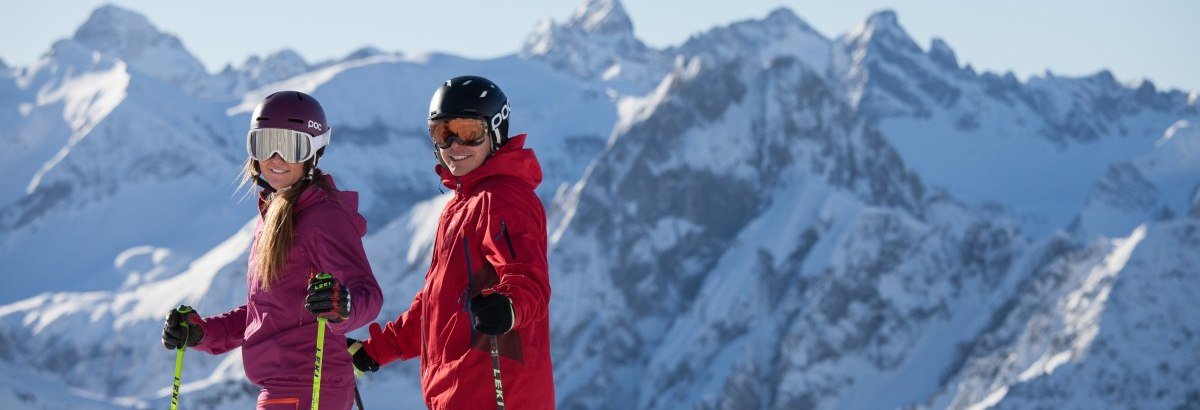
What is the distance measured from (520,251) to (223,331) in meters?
3.39

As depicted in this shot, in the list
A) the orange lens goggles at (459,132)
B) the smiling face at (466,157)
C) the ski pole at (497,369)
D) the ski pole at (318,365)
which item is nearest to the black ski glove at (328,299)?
the ski pole at (318,365)

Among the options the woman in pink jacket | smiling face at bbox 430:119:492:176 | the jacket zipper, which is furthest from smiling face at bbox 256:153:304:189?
the jacket zipper

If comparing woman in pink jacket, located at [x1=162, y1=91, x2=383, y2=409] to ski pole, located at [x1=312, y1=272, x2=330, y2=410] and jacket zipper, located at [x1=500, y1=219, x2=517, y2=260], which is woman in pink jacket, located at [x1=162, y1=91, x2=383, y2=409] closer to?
ski pole, located at [x1=312, y1=272, x2=330, y2=410]

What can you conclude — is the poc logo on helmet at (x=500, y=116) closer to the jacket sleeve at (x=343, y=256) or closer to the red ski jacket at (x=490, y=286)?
the red ski jacket at (x=490, y=286)

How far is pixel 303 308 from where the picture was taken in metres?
11.9

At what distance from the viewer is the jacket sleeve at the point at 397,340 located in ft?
38.7

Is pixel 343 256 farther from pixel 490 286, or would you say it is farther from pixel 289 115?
pixel 490 286

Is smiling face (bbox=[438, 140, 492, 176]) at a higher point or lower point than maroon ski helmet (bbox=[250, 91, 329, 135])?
lower

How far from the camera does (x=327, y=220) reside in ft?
38.7

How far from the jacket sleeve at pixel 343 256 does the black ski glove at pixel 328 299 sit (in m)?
0.57

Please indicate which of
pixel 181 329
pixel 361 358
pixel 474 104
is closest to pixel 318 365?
pixel 361 358

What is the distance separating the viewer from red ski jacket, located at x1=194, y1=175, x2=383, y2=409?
38.5 feet

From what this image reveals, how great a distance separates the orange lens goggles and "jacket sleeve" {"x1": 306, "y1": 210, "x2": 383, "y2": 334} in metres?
0.98

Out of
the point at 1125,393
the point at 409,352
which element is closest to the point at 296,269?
the point at 409,352
